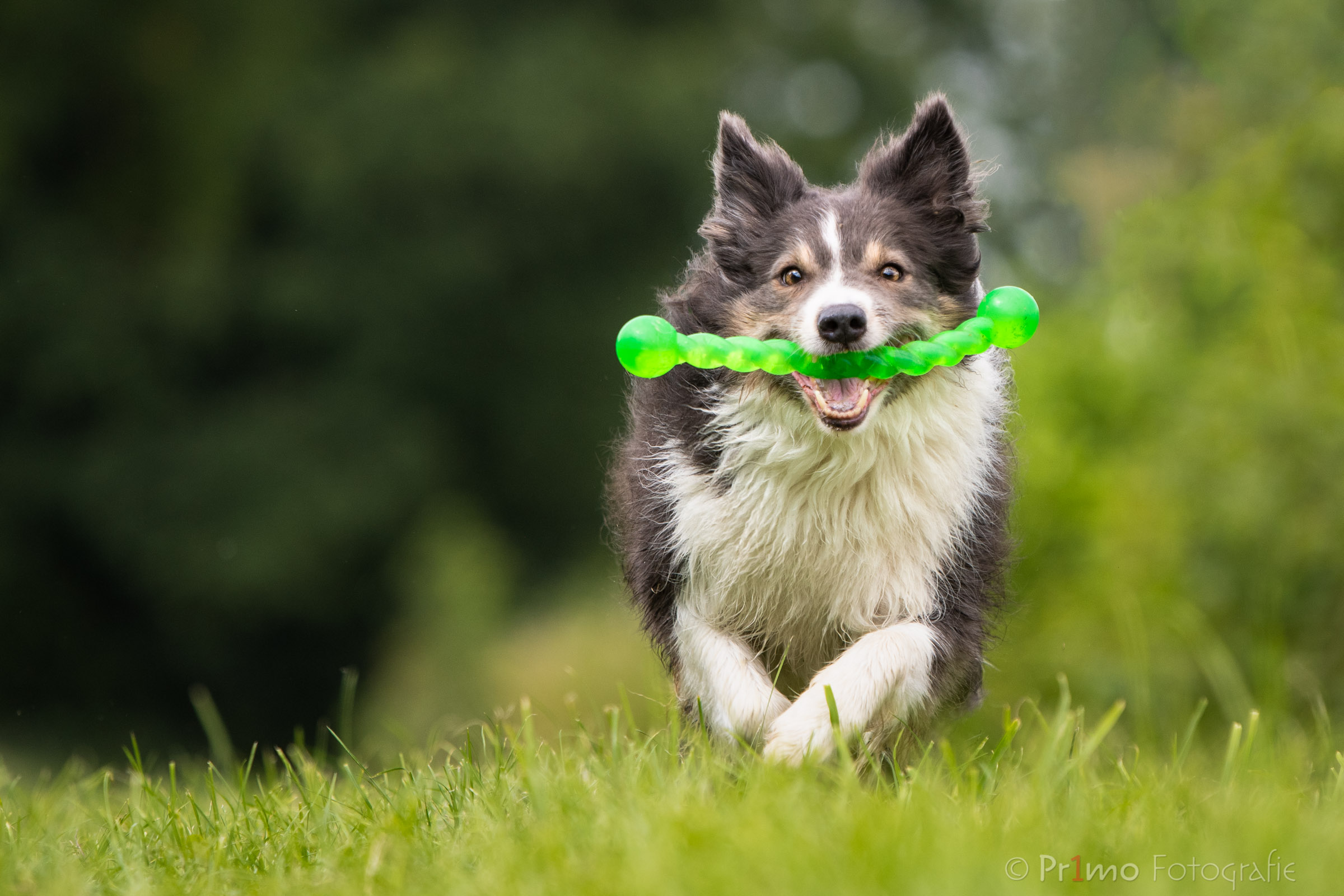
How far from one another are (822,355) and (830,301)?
156mm

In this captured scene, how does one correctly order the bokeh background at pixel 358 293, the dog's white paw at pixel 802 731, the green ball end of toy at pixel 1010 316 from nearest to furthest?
the dog's white paw at pixel 802 731
the green ball end of toy at pixel 1010 316
the bokeh background at pixel 358 293

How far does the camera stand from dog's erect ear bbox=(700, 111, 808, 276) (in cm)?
448

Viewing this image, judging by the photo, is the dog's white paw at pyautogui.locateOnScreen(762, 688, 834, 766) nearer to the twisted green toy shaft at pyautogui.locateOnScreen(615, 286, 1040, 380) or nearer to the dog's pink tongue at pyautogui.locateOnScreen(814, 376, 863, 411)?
the dog's pink tongue at pyautogui.locateOnScreen(814, 376, 863, 411)

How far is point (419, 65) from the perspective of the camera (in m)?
17.0

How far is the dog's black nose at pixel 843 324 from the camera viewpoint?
12.8 feet

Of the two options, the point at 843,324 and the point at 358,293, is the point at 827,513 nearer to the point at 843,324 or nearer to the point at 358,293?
the point at 843,324

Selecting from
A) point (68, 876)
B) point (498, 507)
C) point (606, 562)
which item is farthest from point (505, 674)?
point (68, 876)

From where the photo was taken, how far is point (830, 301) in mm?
3992

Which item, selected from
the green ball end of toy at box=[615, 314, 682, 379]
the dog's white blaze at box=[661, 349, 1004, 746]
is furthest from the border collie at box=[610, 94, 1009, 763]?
the green ball end of toy at box=[615, 314, 682, 379]

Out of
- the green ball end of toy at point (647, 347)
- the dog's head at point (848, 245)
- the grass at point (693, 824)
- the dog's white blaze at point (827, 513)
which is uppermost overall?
the dog's head at point (848, 245)

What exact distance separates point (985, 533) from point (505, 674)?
26.4ft

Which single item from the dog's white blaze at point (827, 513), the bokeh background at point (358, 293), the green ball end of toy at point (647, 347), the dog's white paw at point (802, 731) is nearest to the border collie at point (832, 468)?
the dog's white blaze at point (827, 513)

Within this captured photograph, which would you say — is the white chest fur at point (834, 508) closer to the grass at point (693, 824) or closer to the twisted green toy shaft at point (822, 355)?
the twisted green toy shaft at point (822, 355)

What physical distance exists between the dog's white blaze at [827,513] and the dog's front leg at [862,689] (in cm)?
14
